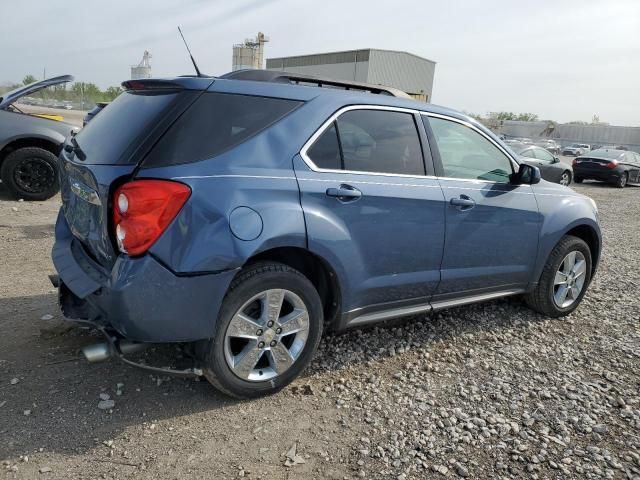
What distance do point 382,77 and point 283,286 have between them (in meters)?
40.1

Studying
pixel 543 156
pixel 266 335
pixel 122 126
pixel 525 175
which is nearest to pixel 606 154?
pixel 543 156

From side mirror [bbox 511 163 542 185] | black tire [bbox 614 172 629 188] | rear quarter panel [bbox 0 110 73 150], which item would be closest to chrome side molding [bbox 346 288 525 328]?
side mirror [bbox 511 163 542 185]

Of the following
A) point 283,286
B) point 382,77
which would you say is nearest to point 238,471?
point 283,286

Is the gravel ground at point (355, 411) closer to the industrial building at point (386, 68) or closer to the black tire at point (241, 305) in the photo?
the black tire at point (241, 305)

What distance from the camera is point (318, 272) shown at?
10.2 feet

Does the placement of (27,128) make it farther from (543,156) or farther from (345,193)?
(543,156)

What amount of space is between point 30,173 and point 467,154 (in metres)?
6.49

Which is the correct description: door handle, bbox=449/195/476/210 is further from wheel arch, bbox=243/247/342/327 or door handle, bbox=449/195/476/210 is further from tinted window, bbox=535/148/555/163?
tinted window, bbox=535/148/555/163

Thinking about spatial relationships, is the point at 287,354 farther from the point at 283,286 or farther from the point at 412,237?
the point at 412,237

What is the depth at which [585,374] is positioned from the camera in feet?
11.7

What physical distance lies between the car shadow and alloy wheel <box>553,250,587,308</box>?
991 mm

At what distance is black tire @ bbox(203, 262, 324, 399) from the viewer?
2662 millimetres

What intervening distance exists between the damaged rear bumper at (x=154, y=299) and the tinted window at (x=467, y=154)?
1.85m

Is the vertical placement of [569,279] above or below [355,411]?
above
